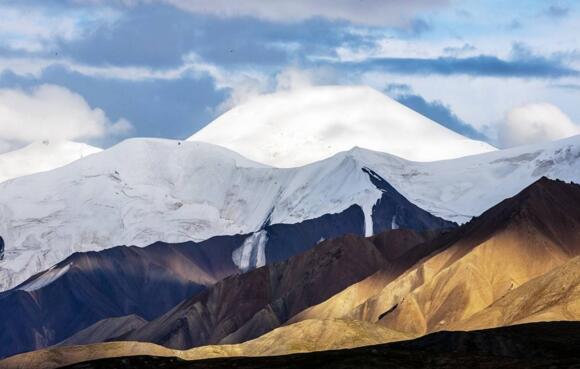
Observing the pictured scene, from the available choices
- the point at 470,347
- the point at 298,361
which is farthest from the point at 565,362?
the point at 470,347

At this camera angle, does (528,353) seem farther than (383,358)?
Yes

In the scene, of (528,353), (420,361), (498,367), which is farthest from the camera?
(528,353)

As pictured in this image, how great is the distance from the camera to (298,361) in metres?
138

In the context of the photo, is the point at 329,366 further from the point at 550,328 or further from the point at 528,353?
the point at 550,328

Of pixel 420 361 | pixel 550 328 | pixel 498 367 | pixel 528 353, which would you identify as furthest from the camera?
pixel 550 328

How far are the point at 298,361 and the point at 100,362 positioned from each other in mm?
19709

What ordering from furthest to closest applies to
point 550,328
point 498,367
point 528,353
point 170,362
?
1. point 550,328
2. point 528,353
3. point 170,362
4. point 498,367

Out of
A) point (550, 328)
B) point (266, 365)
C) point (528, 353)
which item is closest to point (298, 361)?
point (266, 365)

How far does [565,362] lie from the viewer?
122562 mm

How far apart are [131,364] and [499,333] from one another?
147 ft

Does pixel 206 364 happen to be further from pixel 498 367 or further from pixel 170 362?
pixel 498 367

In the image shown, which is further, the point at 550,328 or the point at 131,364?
the point at 550,328

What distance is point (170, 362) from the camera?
146625 millimetres

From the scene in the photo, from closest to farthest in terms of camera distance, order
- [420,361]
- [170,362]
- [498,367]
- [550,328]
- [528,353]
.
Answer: [498,367]
[420,361]
[170,362]
[528,353]
[550,328]
